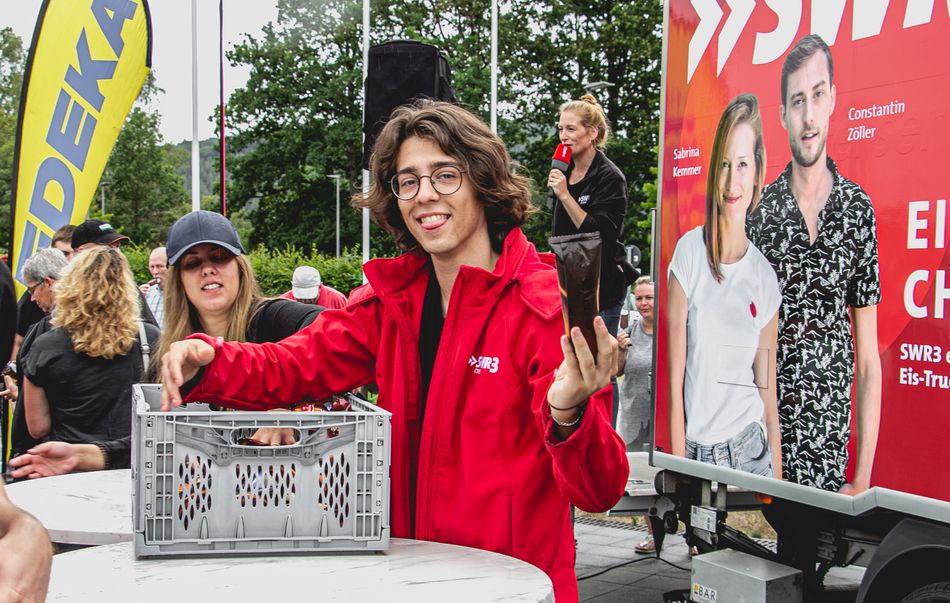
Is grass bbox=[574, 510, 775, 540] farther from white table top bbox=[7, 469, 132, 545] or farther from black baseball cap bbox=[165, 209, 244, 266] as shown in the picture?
white table top bbox=[7, 469, 132, 545]

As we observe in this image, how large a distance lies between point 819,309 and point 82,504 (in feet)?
9.24

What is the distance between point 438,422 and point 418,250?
56 cm

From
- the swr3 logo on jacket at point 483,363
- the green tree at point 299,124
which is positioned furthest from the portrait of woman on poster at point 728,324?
the green tree at point 299,124

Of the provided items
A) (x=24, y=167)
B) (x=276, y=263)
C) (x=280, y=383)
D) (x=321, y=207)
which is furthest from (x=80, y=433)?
(x=321, y=207)

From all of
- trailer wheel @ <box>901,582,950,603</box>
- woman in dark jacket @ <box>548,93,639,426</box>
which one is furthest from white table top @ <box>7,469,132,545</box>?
woman in dark jacket @ <box>548,93,639,426</box>

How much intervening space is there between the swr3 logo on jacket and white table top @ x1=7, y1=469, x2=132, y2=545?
1.03m

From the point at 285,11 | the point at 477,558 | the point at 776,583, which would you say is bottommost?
the point at 776,583

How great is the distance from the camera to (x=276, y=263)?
24328mm

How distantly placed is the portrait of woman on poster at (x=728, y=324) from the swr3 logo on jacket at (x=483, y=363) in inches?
91.3

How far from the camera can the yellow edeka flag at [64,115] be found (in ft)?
27.0

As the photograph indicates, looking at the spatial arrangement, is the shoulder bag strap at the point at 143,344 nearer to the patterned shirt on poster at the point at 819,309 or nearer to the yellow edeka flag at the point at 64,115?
the patterned shirt on poster at the point at 819,309

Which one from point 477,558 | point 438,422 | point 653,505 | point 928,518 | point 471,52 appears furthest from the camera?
point 471,52

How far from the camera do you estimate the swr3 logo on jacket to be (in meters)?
2.10

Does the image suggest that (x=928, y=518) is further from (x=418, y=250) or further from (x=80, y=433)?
(x=80, y=433)
